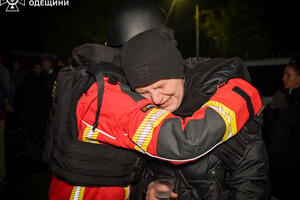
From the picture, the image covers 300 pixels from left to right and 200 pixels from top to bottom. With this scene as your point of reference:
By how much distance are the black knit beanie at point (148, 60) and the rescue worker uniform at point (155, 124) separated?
182mm

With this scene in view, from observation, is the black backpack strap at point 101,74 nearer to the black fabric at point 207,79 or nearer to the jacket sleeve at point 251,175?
the black fabric at point 207,79

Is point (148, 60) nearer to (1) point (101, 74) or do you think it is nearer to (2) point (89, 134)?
(1) point (101, 74)

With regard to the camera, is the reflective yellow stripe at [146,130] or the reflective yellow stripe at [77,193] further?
the reflective yellow stripe at [77,193]

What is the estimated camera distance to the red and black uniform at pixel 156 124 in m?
1.09

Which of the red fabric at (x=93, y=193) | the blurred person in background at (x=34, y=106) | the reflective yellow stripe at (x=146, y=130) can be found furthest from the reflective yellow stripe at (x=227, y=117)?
the blurred person in background at (x=34, y=106)

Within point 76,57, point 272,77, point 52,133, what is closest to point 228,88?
point 76,57

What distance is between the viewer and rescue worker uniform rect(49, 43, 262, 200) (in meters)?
1.09

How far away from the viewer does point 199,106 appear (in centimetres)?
147

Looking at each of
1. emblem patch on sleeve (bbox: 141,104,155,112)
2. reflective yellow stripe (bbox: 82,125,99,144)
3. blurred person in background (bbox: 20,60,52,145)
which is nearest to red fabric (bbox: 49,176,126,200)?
reflective yellow stripe (bbox: 82,125,99,144)

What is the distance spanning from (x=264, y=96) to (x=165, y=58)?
449cm

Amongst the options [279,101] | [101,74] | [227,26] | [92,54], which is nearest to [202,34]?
[227,26]

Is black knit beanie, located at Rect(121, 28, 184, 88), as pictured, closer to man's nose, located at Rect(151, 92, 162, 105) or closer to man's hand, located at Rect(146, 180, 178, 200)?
man's nose, located at Rect(151, 92, 162, 105)

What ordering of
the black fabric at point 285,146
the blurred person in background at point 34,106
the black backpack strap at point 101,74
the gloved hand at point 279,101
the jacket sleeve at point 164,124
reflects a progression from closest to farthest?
the jacket sleeve at point 164,124, the black backpack strap at point 101,74, the black fabric at point 285,146, the gloved hand at point 279,101, the blurred person in background at point 34,106

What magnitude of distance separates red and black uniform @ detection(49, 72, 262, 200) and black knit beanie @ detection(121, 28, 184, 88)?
18 cm
